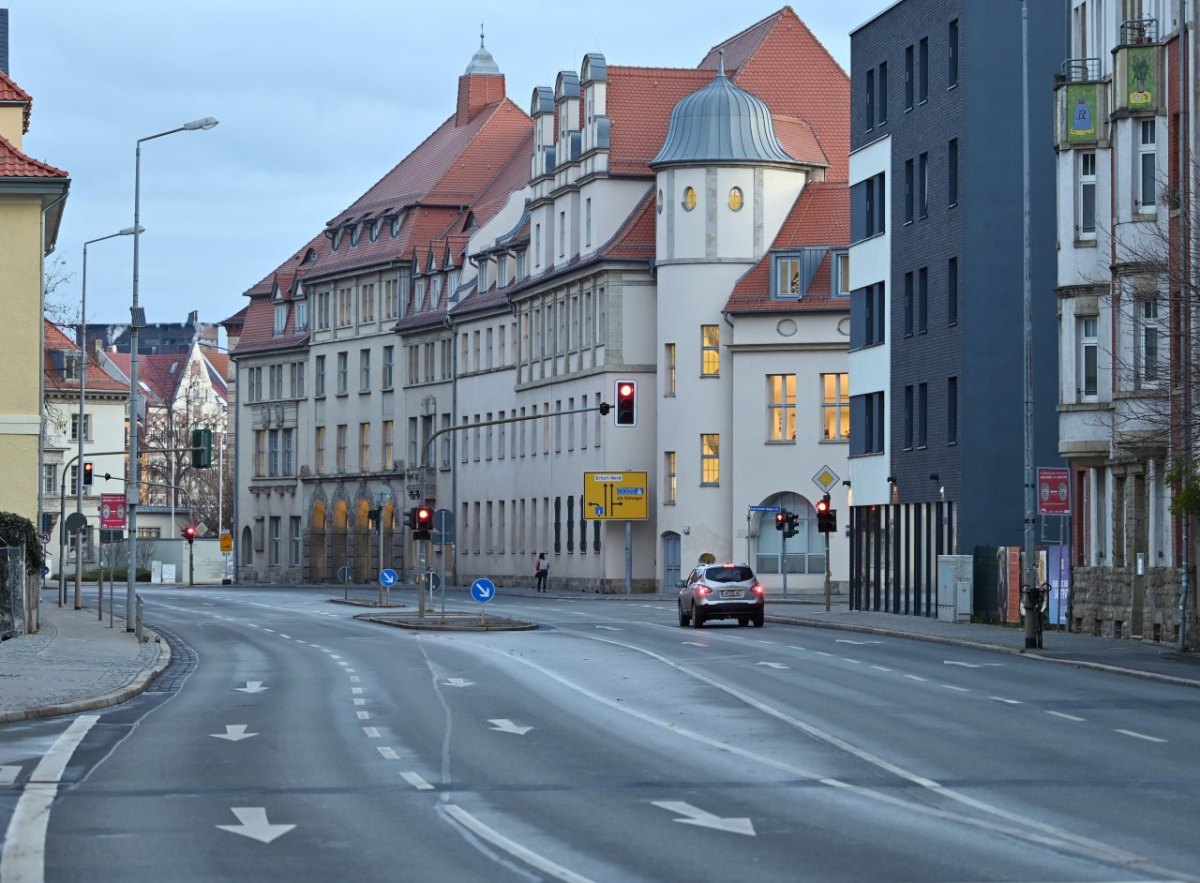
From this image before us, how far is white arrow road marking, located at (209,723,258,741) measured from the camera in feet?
77.0

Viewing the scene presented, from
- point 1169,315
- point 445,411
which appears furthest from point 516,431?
point 1169,315

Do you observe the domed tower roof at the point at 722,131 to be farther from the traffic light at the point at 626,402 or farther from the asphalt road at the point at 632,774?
the asphalt road at the point at 632,774

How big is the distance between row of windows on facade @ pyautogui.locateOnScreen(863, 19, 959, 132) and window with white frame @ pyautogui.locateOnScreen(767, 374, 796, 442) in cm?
1946

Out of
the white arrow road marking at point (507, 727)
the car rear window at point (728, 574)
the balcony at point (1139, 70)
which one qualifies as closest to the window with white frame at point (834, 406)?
the car rear window at point (728, 574)

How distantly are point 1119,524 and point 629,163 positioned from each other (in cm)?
4826

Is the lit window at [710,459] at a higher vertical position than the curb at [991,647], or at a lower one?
higher

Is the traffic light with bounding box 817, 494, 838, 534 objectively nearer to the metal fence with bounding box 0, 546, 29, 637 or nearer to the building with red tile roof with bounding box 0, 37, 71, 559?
the building with red tile roof with bounding box 0, 37, 71, 559

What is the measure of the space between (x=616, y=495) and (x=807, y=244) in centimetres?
1177

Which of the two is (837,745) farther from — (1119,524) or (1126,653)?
(1119,524)

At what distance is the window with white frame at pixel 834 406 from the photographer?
85.9 metres

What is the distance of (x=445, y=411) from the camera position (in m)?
113

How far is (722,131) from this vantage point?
8706 centimetres

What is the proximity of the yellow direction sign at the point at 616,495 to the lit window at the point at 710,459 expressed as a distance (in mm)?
3543

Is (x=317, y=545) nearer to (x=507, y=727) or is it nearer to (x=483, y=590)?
(x=483, y=590)
